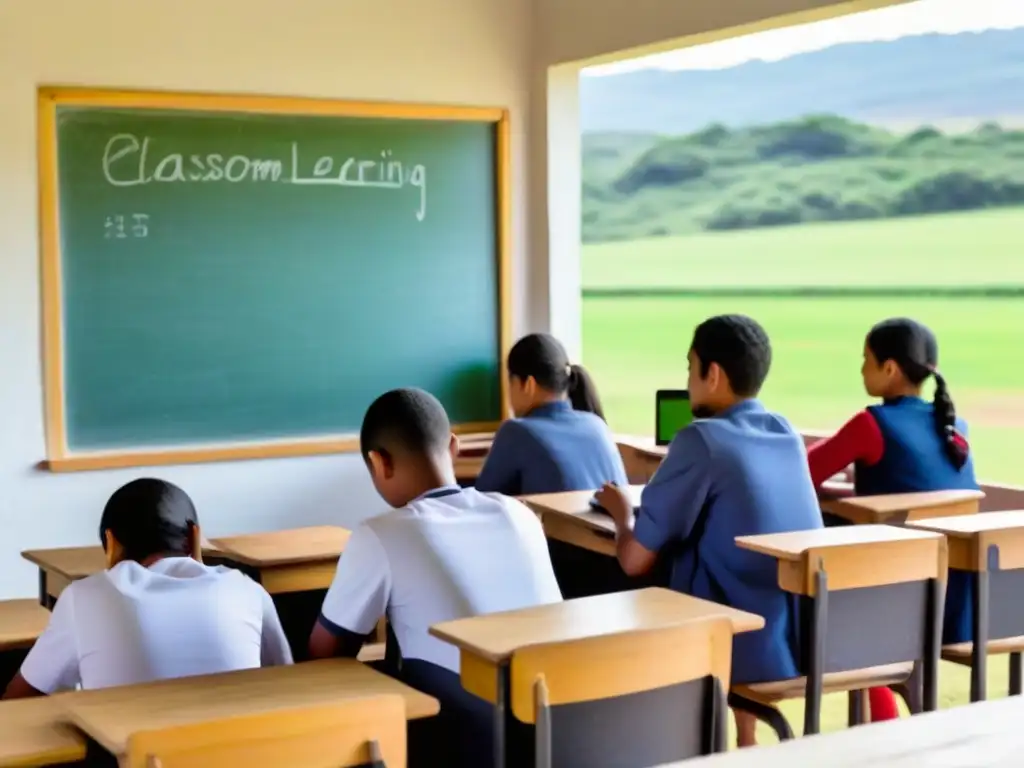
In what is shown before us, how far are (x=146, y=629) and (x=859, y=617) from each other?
1.49 metres

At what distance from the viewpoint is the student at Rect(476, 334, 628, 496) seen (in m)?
3.79

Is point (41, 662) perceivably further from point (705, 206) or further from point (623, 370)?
point (705, 206)

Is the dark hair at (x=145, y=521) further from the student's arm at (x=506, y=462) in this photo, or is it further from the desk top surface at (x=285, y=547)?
the student's arm at (x=506, y=462)

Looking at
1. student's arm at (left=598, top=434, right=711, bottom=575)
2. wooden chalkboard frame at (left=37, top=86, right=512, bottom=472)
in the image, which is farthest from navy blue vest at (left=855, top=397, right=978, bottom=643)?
wooden chalkboard frame at (left=37, top=86, right=512, bottom=472)

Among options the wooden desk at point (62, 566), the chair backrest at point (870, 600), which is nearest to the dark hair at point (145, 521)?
the wooden desk at point (62, 566)

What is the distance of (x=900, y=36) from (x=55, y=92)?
4.83 meters

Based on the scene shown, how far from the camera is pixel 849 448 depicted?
12.0 ft

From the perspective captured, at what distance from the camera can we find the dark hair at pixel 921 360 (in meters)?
3.63

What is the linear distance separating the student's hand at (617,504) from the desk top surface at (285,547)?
62 cm

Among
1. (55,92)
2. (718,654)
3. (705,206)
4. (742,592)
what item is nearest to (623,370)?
(705,206)

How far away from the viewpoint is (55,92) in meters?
4.50

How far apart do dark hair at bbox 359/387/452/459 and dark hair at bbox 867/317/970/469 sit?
1.61 metres

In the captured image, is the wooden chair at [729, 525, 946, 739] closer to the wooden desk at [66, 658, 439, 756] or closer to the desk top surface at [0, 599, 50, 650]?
the wooden desk at [66, 658, 439, 756]

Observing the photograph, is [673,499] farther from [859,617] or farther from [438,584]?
[438,584]
